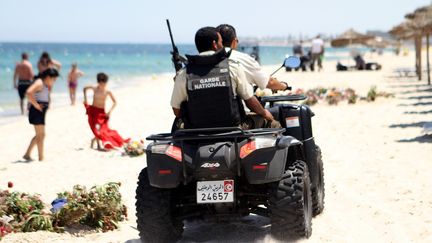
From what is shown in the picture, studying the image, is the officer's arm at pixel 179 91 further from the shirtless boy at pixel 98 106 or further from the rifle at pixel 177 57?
the shirtless boy at pixel 98 106

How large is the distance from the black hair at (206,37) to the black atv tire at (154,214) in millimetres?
1160

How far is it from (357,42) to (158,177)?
46.7 m

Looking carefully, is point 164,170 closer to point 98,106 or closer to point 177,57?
point 177,57

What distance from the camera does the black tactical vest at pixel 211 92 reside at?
5703mm

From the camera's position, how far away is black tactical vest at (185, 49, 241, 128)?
570 cm

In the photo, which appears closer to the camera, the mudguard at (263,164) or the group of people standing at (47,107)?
the mudguard at (263,164)

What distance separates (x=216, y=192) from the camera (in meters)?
5.62

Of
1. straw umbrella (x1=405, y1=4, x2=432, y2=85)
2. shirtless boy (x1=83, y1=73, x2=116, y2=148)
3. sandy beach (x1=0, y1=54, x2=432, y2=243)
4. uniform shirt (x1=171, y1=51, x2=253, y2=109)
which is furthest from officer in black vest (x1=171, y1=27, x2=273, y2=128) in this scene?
straw umbrella (x1=405, y1=4, x2=432, y2=85)

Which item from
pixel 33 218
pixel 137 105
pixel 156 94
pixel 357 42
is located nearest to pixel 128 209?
pixel 33 218

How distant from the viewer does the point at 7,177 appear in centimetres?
1057

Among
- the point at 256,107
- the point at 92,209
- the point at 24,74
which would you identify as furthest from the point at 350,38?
the point at 256,107

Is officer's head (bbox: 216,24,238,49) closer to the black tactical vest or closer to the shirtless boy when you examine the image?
the black tactical vest

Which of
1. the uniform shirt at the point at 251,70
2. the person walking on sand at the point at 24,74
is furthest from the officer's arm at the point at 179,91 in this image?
the person walking on sand at the point at 24,74

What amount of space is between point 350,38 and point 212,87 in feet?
147
